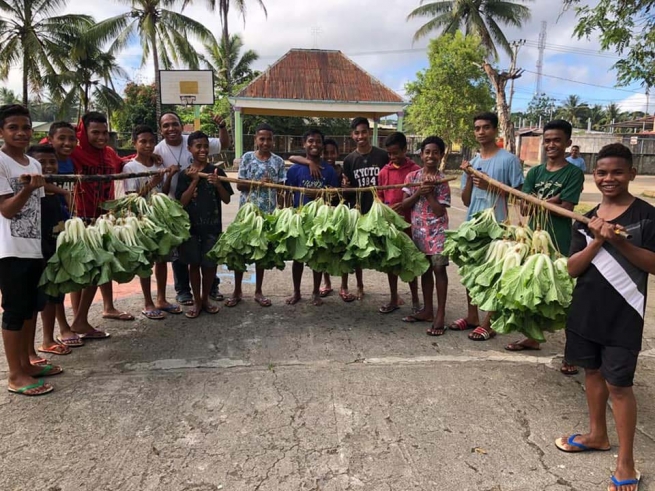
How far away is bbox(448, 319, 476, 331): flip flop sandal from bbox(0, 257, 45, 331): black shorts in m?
3.74

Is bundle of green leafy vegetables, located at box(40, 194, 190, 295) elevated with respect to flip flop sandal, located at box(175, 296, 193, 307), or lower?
elevated

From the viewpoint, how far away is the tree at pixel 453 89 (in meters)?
21.5

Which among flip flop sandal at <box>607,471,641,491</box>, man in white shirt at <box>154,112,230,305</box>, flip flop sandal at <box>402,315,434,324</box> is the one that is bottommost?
flip flop sandal at <box>607,471,641,491</box>

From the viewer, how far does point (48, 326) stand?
4.22 metres

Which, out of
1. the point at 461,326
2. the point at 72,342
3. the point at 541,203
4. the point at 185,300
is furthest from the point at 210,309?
the point at 541,203

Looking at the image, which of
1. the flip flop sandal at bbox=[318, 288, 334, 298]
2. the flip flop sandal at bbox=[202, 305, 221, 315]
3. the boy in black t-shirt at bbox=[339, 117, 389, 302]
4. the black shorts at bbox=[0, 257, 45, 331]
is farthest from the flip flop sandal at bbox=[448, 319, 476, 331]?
the black shorts at bbox=[0, 257, 45, 331]

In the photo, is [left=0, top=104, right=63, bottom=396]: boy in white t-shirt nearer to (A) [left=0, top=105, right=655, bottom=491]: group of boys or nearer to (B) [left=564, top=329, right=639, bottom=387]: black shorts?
(A) [left=0, top=105, right=655, bottom=491]: group of boys

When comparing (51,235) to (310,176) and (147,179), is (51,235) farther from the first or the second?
(310,176)

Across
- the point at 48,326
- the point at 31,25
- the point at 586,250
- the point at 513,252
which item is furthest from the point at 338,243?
the point at 31,25

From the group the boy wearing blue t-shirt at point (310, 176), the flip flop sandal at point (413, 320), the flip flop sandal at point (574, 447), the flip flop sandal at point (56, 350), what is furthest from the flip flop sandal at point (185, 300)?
the flip flop sandal at point (574, 447)

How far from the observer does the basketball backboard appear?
58.9ft

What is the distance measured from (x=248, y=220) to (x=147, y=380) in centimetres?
187

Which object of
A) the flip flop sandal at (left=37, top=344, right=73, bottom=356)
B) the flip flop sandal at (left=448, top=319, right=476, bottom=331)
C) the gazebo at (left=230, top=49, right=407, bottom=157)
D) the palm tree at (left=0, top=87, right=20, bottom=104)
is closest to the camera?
the flip flop sandal at (left=37, top=344, right=73, bottom=356)

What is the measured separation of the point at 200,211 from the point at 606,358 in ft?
12.9
